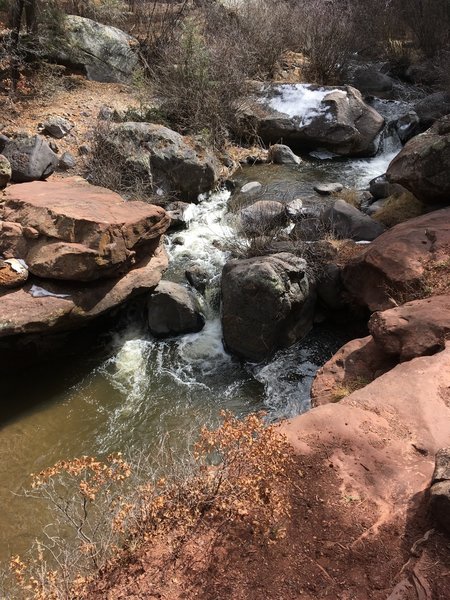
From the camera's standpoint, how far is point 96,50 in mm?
11484

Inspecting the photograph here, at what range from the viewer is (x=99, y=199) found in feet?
20.9

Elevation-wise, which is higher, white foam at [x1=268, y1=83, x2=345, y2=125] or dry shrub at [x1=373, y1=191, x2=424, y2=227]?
white foam at [x1=268, y1=83, x2=345, y2=125]

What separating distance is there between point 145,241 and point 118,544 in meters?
4.05

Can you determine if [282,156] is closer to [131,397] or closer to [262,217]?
[262,217]

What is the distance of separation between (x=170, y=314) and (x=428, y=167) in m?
4.19

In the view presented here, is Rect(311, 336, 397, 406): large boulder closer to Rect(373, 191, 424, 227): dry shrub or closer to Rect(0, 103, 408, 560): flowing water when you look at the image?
Rect(0, 103, 408, 560): flowing water

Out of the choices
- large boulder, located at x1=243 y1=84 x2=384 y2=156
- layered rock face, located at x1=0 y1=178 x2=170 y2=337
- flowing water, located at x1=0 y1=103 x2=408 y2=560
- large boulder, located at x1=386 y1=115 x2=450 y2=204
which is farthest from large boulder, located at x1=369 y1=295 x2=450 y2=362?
large boulder, located at x1=243 y1=84 x2=384 y2=156

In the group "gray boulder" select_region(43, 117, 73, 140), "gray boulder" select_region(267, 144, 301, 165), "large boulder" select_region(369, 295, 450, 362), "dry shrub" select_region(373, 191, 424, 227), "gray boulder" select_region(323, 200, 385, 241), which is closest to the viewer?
"large boulder" select_region(369, 295, 450, 362)

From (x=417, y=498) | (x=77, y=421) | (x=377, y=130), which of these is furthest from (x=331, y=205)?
(x=417, y=498)

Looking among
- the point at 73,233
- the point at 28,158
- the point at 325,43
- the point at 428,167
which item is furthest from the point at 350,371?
the point at 325,43

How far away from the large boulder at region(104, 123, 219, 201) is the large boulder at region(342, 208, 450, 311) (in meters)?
3.86

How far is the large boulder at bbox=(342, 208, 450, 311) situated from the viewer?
5.81 m

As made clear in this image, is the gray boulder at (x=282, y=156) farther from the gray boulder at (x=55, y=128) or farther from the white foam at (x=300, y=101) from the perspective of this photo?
the gray boulder at (x=55, y=128)

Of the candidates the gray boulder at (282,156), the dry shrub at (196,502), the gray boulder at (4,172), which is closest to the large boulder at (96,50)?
the gray boulder at (282,156)
